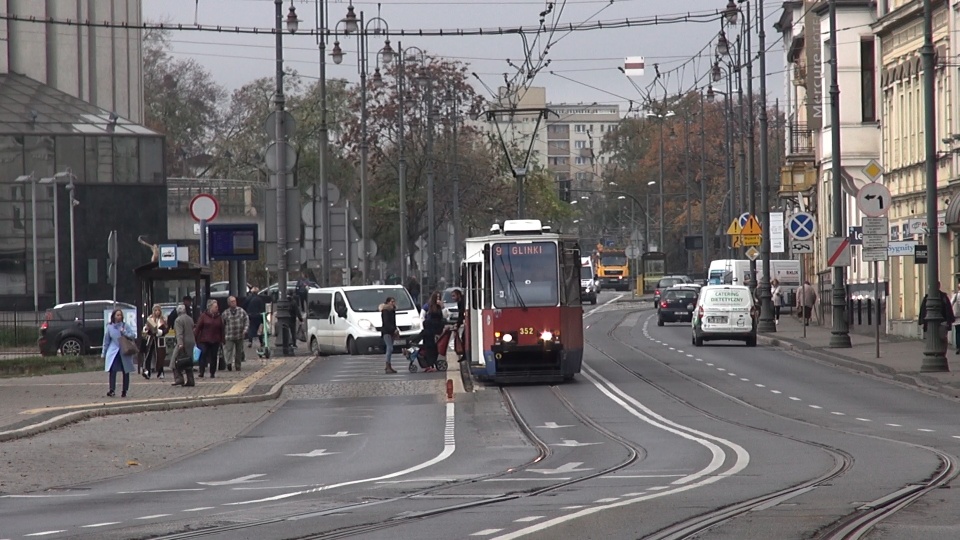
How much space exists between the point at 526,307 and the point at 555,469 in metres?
14.0

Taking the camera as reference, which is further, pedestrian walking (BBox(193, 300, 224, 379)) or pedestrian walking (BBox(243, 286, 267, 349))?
pedestrian walking (BBox(243, 286, 267, 349))

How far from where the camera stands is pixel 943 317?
109 ft

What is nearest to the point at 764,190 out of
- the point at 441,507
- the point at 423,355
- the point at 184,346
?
the point at 423,355

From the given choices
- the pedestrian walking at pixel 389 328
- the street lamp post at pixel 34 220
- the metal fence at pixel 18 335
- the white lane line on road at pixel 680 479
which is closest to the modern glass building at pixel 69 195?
the street lamp post at pixel 34 220

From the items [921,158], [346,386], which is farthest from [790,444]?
[921,158]

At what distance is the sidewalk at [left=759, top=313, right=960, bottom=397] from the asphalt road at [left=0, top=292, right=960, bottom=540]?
721 millimetres

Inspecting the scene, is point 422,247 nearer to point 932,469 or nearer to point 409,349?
point 409,349

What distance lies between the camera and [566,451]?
18984 millimetres

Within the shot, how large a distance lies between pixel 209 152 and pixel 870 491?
98842mm

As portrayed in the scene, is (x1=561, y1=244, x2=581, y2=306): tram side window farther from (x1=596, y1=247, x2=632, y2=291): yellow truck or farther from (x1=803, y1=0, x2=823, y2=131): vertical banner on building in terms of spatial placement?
(x1=596, y1=247, x2=632, y2=291): yellow truck

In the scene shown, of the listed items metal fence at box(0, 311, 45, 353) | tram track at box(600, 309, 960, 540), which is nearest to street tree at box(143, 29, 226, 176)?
metal fence at box(0, 311, 45, 353)

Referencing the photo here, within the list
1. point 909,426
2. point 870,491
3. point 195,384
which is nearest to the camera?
point 870,491

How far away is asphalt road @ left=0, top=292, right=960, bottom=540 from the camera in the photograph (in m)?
12.1

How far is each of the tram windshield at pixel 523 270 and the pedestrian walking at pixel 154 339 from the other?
777 centimetres
